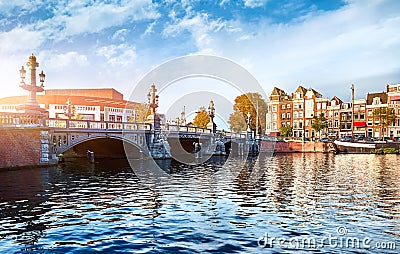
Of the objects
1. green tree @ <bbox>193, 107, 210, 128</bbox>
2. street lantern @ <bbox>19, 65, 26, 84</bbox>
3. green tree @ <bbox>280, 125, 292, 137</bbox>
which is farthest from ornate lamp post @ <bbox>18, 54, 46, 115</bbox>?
green tree @ <bbox>280, 125, 292, 137</bbox>

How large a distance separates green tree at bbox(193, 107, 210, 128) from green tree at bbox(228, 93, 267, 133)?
242 inches

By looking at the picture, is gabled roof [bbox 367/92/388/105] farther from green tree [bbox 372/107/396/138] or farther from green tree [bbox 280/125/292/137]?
green tree [bbox 280/125/292/137]

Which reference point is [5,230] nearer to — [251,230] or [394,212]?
[251,230]

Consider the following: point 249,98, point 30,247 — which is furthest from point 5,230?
point 249,98

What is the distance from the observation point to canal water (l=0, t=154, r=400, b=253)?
31.2ft

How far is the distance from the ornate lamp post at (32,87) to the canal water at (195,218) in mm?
9051

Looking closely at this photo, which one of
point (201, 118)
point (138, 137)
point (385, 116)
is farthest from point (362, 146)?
point (138, 137)

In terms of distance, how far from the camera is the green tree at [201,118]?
85.9 metres

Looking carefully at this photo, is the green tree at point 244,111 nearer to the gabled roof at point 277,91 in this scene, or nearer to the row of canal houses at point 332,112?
the row of canal houses at point 332,112

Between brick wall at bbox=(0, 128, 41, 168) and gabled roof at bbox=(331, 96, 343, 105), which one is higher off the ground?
gabled roof at bbox=(331, 96, 343, 105)

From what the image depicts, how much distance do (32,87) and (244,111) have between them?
6041cm

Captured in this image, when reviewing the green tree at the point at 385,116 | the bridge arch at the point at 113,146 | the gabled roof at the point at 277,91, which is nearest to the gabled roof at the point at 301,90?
the gabled roof at the point at 277,91

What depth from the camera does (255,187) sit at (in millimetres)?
20766

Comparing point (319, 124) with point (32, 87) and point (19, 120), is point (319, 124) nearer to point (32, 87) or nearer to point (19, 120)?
point (32, 87)
